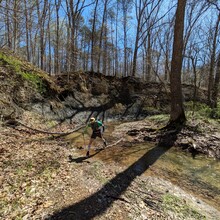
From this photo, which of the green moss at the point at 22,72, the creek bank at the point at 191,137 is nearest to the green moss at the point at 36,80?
the green moss at the point at 22,72

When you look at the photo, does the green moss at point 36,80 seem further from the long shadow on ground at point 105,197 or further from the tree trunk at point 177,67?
the long shadow on ground at point 105,197

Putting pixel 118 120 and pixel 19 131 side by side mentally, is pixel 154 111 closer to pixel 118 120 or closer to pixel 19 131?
pixel 118 120

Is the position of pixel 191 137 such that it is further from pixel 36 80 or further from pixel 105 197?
pixel 36 80

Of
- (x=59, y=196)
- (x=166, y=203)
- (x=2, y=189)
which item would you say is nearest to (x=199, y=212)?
(x=166, y=203)

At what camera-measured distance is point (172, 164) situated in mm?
5945

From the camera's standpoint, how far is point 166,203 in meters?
3.75

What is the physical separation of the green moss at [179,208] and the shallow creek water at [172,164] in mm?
742

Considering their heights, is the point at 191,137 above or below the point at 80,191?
above

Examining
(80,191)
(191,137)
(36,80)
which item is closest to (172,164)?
(191,137)

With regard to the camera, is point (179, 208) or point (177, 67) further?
point (177, 67)

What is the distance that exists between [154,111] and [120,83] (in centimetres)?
470

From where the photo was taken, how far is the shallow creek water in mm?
4668

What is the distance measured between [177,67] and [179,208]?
6.63 metres

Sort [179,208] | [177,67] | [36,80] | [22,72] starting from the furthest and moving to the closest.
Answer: [36,80], [22,72], [177,67], [179,208]
